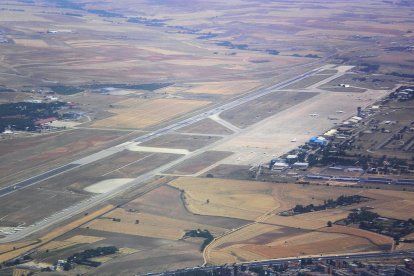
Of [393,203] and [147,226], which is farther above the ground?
[393,203]

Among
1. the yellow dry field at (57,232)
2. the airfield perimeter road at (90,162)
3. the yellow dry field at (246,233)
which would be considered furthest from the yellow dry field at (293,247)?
the airfield perimeter road at (90,162)

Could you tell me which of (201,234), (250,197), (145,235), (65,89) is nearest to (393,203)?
(250,197)

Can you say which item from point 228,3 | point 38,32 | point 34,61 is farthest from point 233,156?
point 228,3

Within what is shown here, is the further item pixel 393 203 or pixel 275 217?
pixel 393 203

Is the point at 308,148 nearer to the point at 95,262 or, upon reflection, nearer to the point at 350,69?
the point at 95,262

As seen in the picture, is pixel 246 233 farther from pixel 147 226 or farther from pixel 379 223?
pixel 379 223
